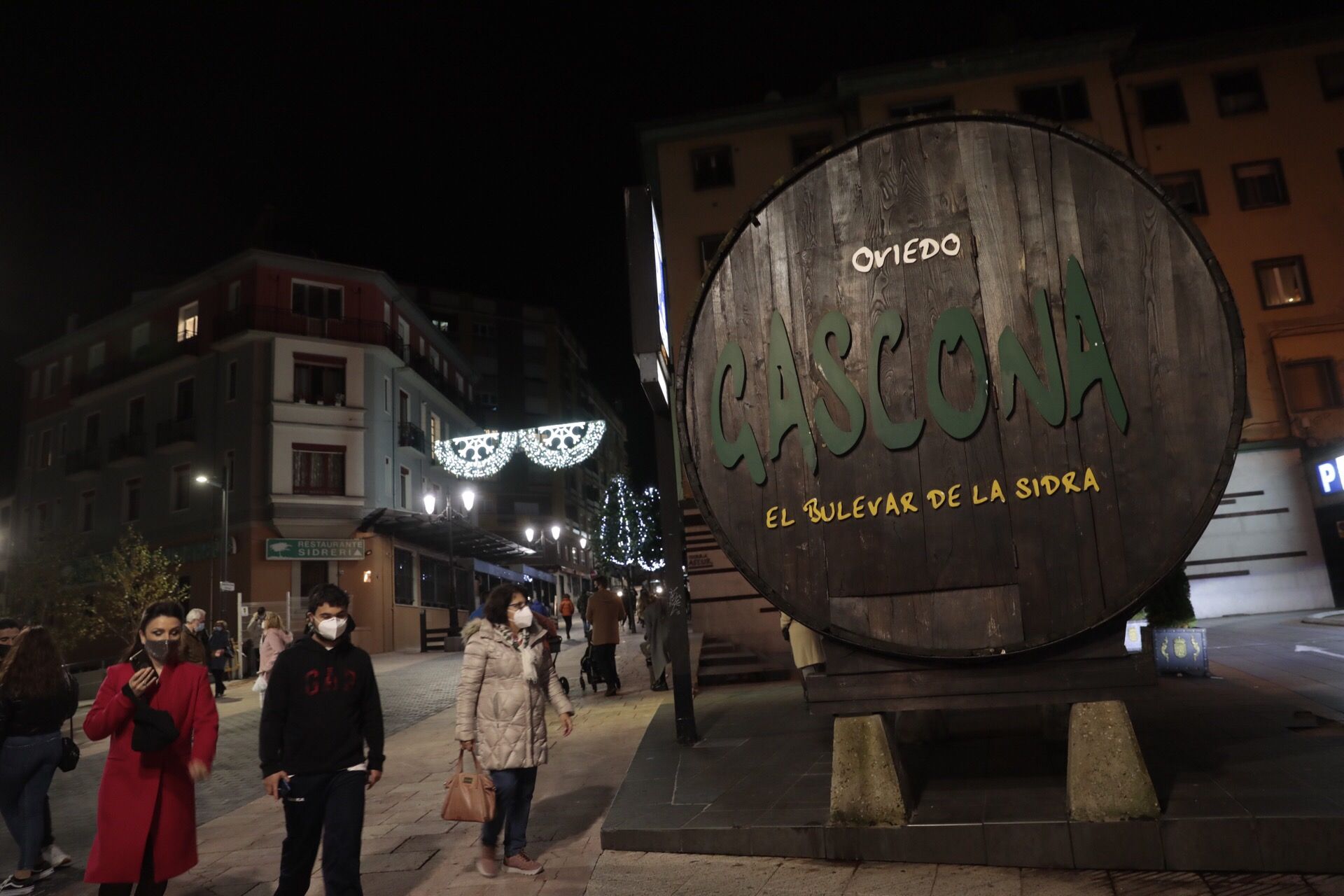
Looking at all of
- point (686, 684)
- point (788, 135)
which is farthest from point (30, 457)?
point (686, 684)

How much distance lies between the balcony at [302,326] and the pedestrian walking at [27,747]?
27.8m

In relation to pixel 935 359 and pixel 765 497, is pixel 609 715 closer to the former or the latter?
pixel 765 497

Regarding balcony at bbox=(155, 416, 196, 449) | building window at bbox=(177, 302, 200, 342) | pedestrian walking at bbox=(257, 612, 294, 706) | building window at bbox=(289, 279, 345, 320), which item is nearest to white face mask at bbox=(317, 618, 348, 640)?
pedestrian walking at bbox=(257, 612, 294, 706)

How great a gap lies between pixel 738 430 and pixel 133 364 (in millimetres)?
36499

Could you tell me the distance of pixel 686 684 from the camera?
8359 millimetres

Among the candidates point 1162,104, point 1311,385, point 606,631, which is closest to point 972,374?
point 606,631

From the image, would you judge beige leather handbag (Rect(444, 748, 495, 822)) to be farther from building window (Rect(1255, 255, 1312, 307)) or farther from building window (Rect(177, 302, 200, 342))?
building window (Rect(177, 302, 200, 342))

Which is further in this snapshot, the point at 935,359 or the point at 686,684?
the point at 686,684

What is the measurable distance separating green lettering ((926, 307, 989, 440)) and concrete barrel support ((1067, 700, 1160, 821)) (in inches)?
63.2

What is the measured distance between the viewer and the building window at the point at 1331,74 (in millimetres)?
21844

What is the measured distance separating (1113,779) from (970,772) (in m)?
1.54

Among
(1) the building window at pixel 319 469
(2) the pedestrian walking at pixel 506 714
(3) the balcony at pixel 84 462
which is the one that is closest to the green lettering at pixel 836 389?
(2) the pedestrian walking at pixel 506 714

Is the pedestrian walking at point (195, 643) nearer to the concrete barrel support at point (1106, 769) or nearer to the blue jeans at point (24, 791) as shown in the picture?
the blue jeans at point (24, 791)

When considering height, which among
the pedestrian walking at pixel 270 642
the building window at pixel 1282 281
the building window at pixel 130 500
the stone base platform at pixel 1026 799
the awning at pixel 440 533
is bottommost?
the stone base platform at pixel 1026 799
